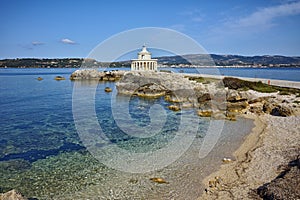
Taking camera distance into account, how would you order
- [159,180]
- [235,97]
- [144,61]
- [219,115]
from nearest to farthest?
[159,180], [219,115], [235,97], [144,61]

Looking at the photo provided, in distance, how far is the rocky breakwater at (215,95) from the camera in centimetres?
2352

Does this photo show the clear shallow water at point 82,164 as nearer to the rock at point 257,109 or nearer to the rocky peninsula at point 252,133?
the rocky peninsula at point 252,133

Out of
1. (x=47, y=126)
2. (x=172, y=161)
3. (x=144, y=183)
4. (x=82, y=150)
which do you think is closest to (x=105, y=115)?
(x=47, y=126)

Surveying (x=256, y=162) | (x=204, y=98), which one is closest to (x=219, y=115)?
(x=204, y=98)

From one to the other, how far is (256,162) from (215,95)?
16.6 meters

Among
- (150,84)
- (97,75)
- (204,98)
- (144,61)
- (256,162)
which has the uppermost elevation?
(144,61)

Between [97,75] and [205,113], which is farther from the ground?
[97,75]

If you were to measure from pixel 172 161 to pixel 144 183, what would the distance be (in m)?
2.72

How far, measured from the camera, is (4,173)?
11.1 meters

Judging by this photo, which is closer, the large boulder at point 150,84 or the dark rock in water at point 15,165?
the dark rock in water at point 15,165

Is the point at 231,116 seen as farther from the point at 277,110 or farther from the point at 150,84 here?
the point at 150,84

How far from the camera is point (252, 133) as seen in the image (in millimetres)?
17047

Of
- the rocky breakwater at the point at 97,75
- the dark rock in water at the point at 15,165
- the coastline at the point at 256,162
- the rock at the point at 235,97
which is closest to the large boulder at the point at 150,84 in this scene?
the rock at the point at 235,97

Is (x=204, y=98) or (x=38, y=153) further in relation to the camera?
(x=204, y=98)
